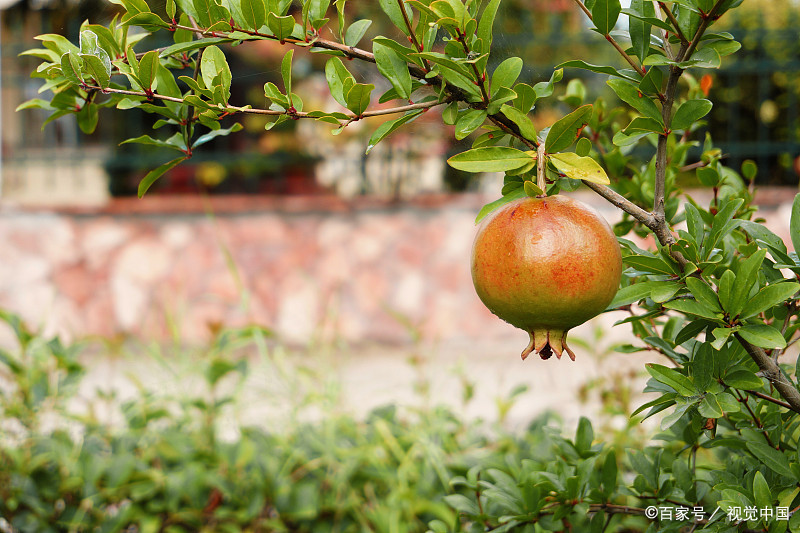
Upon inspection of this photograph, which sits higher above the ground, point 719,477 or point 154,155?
point 154,155

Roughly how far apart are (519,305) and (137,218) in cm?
358

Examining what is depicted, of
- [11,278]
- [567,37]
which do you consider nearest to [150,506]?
[11,278]

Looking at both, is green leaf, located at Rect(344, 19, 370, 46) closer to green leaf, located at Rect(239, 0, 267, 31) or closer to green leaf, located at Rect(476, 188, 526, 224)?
green leaf, located at Rect(239, 0, 267, 31)

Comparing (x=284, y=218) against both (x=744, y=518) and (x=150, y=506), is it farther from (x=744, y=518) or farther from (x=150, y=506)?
(x=744, y=518)

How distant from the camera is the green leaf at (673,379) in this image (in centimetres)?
71

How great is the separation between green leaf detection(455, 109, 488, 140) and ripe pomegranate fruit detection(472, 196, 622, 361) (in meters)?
0.09

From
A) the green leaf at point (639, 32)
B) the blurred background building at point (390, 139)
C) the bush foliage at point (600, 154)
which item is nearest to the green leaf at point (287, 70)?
the bush foliage at point (600, 154)

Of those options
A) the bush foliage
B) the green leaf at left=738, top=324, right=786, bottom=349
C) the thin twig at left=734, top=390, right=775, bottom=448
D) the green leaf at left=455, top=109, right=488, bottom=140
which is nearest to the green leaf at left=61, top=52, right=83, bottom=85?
the bush foliage

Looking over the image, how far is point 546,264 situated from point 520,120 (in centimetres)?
15

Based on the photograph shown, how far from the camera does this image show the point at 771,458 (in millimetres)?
779

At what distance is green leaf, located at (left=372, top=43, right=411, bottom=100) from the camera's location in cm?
66

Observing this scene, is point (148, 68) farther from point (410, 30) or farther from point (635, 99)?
point (635, 99)

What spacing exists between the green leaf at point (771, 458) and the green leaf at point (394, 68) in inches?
22.0

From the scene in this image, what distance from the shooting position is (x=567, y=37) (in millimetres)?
3582
